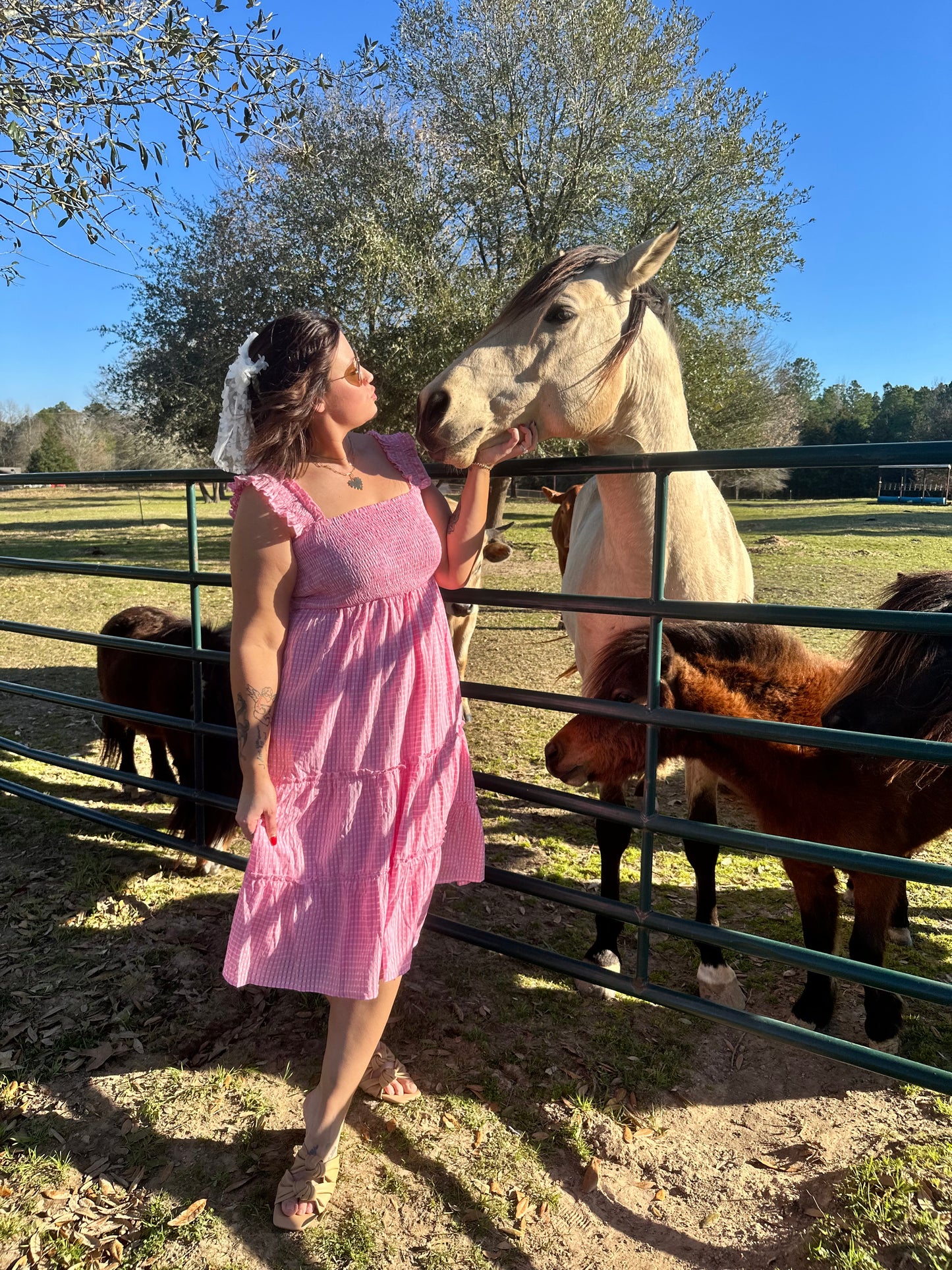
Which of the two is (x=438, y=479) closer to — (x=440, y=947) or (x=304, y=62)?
(x=440, y=947)

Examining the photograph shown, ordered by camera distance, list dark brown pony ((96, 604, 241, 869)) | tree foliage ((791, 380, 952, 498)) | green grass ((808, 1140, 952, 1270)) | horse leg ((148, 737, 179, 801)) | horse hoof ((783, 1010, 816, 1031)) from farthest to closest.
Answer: tree foliage ((791, 380, 952, 498)), horse leg ((148, 737, 179, 801)), dark brown pony ((96, 604, 241, 869)), horse hoof ((783, 1010, 816, 1031)), green grass ((808, 1140, 952, 1270))

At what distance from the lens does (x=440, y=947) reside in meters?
2.86

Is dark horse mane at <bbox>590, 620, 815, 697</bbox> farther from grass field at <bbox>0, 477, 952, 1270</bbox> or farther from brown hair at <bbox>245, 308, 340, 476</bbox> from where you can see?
brown hair at <bbox>245, 308, 340, 476</bbox>

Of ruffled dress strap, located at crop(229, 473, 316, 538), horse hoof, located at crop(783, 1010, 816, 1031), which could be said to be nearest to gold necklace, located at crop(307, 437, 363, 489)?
ruffled dress strap, located at crop(229, 473, 316, 538)

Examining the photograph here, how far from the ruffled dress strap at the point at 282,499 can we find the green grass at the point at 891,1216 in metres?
1.93

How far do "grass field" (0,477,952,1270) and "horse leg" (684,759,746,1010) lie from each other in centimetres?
9

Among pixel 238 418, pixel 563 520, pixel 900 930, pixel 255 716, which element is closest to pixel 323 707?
pixel 255 716

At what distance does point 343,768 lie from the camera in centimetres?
180

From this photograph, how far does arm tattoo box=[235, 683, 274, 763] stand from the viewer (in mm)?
1754

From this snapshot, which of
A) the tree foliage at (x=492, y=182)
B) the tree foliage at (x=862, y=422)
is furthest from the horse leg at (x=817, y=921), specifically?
the tree foliage at (x=862, y=422)

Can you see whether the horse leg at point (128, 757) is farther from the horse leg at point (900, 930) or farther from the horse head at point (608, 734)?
the horse leg at point (900, 930)

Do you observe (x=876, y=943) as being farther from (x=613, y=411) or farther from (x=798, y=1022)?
(x=613, y=411)

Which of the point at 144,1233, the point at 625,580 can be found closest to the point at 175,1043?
the point at 144,1233

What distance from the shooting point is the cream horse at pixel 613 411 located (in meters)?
2.37
